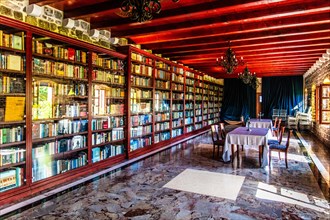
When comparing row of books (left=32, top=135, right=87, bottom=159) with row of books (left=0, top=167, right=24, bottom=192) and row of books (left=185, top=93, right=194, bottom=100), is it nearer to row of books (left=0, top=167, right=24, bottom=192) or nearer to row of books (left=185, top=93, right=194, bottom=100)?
row of books (left=0, top=167, right=24, bottom=192)

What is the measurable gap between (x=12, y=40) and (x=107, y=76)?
203 cm

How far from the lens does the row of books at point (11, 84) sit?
325 centimetres

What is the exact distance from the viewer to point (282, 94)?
13.5m

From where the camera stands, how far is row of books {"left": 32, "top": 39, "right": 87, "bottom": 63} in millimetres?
3707

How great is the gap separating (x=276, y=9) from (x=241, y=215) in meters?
3.33

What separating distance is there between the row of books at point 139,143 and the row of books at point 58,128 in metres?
1.61

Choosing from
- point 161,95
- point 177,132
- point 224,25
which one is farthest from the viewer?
point 177,132

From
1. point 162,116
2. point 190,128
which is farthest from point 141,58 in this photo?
point 190,128

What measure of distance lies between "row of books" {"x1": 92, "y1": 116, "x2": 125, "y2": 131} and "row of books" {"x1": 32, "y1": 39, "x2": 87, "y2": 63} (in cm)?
125

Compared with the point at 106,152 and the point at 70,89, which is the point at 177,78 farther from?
the point at 70,89

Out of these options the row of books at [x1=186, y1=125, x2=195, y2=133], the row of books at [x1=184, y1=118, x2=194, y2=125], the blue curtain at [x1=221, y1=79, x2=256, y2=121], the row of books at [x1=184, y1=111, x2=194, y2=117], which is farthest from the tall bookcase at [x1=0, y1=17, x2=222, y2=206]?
the blue curtain at [x1=221, y1=79, x2=256, y2=121]

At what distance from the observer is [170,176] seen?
4508 millimetres

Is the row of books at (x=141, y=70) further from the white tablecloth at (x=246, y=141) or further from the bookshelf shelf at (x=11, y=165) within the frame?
the bookshelf shelf at (x=11, y=165)

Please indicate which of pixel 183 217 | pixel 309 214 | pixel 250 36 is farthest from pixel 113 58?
pixel 309 214
